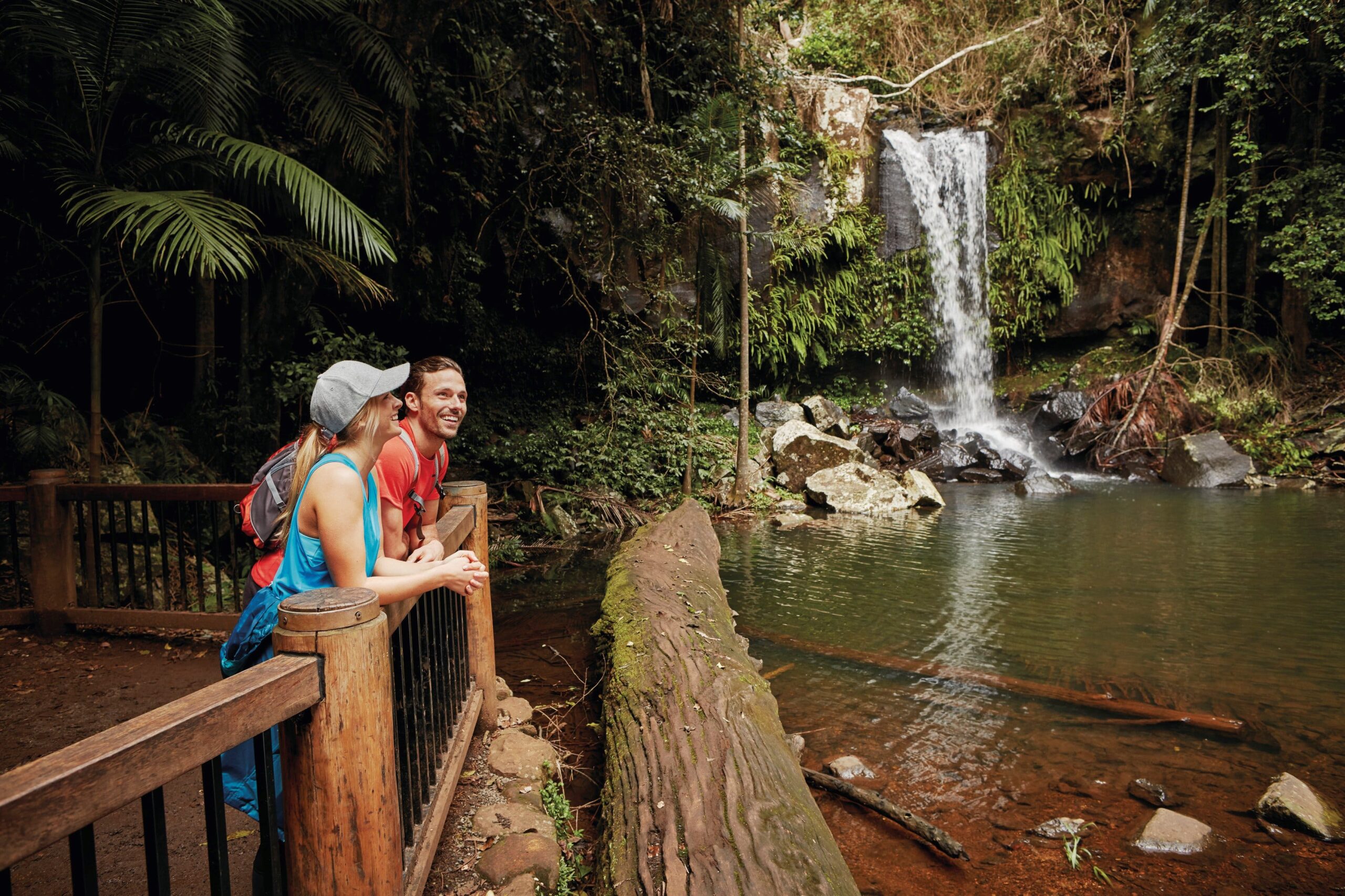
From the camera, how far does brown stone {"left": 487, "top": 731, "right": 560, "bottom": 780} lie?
3.05 meters

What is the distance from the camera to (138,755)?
975mm

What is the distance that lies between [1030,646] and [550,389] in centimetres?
909

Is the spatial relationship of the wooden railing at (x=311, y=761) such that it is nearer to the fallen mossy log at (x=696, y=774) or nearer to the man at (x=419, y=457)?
the man at (x=419, y=457)

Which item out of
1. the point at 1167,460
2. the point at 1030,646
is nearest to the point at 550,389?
the point at 1030,646

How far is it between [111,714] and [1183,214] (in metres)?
17.7

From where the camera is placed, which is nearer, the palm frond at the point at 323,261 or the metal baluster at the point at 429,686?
the metal baluster at the point at 429,686

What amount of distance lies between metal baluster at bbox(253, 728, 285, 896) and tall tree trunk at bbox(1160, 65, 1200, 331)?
16.6 metres

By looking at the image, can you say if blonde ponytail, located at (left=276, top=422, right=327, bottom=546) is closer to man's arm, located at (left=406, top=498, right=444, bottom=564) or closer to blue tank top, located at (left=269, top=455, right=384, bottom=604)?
blue tank top, located at (left=269, top=455, right=384, bottom=604)

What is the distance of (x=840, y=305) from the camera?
15625 mm

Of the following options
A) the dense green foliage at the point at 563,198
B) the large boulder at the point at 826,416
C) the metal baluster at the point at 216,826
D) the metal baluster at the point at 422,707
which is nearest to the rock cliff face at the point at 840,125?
the dense green foliage at the point at 563,198

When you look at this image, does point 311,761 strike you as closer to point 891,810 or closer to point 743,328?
point 891,810

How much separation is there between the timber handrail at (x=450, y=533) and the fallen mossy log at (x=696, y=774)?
43.2 inches

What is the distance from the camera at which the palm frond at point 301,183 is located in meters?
4.97

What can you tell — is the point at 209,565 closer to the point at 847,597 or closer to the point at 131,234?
the point at 131,234
